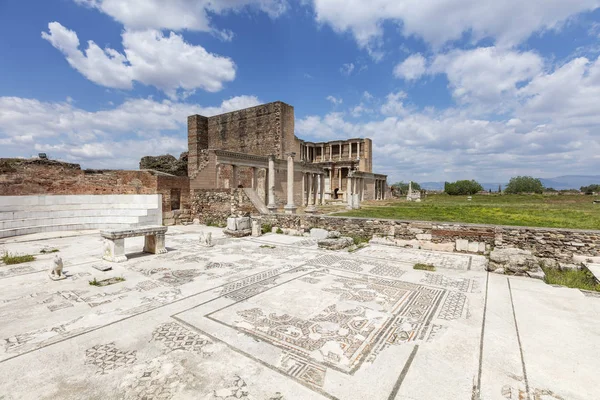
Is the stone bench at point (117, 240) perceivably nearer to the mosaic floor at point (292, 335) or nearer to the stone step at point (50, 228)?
the mosaic floor at point (292, 335)

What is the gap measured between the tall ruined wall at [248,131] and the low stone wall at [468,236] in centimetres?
1541

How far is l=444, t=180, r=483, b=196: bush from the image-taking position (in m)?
58.4

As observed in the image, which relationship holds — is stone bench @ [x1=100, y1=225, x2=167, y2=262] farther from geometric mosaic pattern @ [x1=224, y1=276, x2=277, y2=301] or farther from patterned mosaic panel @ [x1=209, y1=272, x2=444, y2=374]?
patterned mosaic panel @ [x1=209, y1=272, x2=444, y2=374]

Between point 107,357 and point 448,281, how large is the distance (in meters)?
6.05

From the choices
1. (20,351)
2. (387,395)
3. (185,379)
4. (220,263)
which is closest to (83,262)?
(220,263)

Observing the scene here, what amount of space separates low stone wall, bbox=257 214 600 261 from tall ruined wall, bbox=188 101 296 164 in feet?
50.5

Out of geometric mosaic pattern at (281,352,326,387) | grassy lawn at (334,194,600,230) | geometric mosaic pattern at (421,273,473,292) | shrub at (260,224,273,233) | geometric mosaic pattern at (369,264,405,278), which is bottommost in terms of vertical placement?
geometric mosaic pattern at (281,352,326,387)

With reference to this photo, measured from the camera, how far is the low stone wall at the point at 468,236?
295 inches

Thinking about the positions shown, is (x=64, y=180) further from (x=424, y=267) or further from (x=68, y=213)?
(x=424, y=267)

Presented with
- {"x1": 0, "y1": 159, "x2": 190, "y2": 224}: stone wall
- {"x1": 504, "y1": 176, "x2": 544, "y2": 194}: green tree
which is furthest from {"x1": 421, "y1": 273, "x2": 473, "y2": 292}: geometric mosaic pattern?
{"x1": 504, "y1": 176, "x2": 544, "y2": 194}: green tree

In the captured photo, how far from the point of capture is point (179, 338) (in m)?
3.57

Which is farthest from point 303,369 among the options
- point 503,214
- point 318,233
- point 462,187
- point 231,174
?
point 462,187

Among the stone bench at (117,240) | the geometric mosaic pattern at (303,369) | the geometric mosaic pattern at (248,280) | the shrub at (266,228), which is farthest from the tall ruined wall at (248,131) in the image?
the geometric mosaic pattern at (303,369)

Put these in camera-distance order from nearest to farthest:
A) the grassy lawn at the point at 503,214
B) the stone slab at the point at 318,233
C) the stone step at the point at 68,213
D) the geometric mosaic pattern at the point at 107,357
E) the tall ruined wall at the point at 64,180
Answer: the geometric mosaic pattern at the point at 107,357, the grassy lawn at the point at 503,214, the stone step at the point at 68,213, the stone slab at the point at 318,233, the tall ruined wall at the point at 64,180
